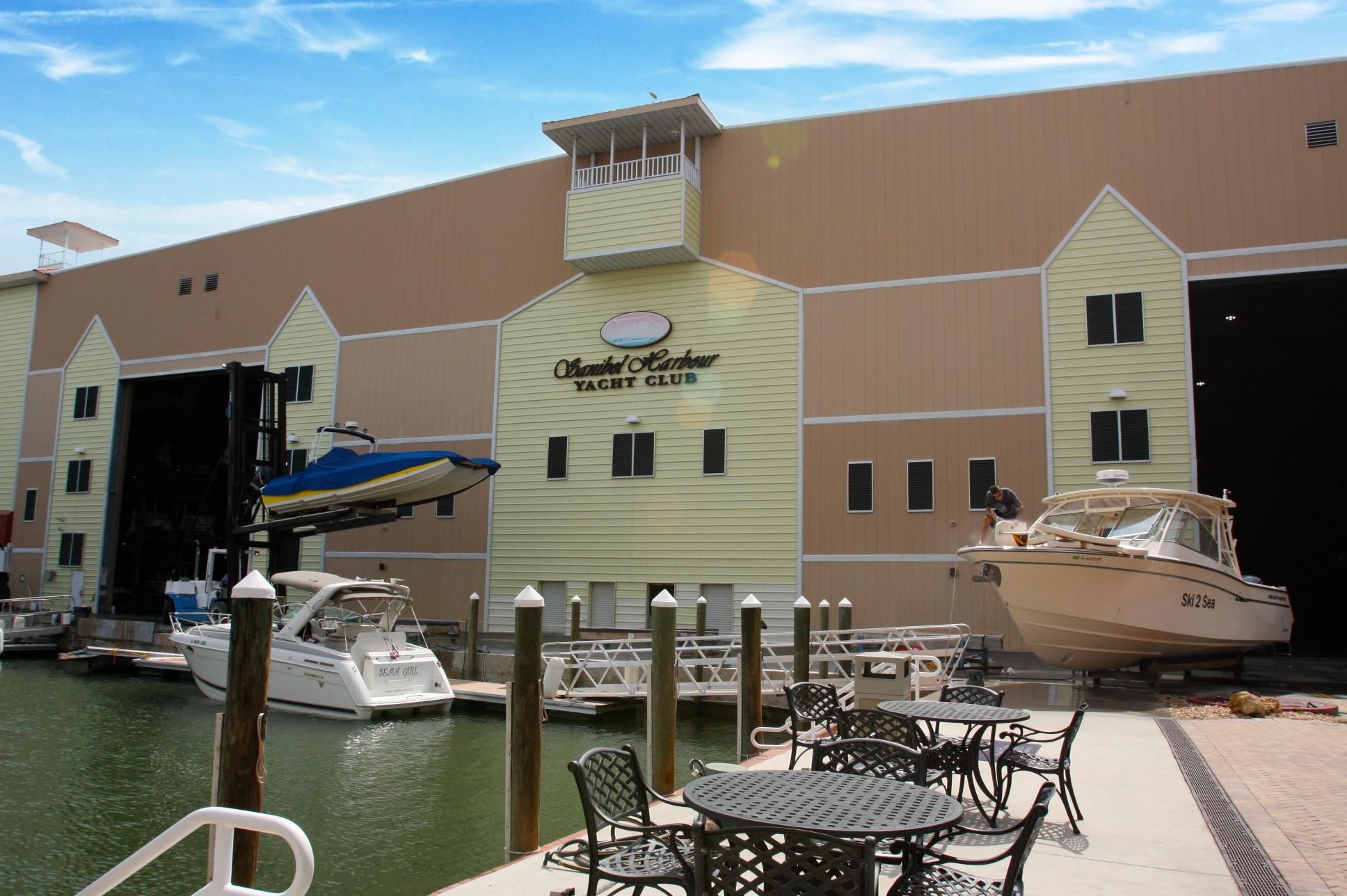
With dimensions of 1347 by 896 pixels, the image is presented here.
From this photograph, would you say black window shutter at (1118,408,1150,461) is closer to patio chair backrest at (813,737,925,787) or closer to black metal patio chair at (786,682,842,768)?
black metal patio chair at (786,682,842,768)

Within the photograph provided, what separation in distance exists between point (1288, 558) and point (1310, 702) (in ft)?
84.3

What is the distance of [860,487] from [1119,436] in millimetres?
4770

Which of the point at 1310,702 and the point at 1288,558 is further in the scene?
the point at 1288,558

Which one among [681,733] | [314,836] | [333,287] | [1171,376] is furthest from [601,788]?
[333,287]

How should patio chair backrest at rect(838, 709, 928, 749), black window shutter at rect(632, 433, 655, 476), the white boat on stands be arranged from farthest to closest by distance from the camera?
black window shutter at rect(632, 433, 655, 476), the white boat on stands, patio chair backrest at rect(838, 709, 928, 749)

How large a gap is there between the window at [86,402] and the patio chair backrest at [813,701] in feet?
92.8

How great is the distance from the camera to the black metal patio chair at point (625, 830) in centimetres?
366

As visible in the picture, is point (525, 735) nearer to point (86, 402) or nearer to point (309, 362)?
point (309, 362)

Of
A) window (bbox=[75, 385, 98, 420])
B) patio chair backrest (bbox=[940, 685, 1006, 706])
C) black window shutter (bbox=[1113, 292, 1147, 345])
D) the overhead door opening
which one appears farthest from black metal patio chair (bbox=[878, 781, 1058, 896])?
window (bbox=[75, 385, 98, 420])

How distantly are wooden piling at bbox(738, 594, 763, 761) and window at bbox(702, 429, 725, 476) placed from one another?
977 cm

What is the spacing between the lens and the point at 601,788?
13.8 feet

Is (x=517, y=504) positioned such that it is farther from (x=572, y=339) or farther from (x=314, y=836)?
(x=314, y=836)

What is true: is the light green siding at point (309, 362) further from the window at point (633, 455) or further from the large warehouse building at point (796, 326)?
the window at point (633, 455)

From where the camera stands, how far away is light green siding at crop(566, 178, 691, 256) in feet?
63.9
